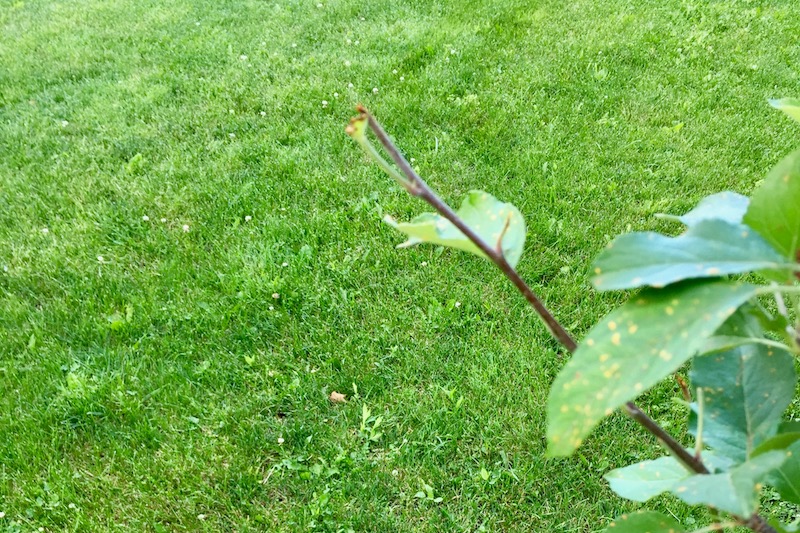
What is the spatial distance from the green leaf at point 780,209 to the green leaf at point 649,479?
0.43m

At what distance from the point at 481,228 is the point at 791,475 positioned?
498 millimetres

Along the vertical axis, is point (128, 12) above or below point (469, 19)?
above

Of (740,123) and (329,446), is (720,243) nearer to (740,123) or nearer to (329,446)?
(329,446)

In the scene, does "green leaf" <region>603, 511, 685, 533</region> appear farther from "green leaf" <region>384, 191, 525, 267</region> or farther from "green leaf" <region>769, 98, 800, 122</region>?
"green leaf" <region>769, 98, 800, 122</region>

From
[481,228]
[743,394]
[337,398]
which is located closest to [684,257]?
[481,228]

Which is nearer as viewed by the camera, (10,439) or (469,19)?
(10,439)

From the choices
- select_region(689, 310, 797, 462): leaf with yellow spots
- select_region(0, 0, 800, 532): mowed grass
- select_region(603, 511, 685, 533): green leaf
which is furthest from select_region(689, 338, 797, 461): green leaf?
select_region(0, 0, 800, 532): mowed grass

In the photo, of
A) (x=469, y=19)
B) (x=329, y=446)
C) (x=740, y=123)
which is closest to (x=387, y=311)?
(x=329, y=446)

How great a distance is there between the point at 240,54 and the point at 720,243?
14.4 ft

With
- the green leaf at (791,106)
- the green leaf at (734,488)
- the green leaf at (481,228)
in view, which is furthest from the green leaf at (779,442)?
the green leaf at (791,106)

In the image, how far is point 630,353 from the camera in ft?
1.50

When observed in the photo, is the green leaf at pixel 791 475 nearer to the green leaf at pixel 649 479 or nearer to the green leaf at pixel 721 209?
the green leaf at pixel 649 479

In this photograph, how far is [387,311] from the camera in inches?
103

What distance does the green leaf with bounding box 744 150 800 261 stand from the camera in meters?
0.49
